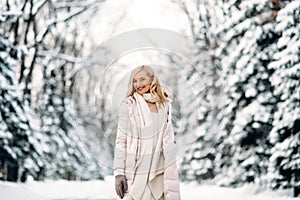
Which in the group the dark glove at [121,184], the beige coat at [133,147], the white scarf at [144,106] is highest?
the white scarf at [144,106]

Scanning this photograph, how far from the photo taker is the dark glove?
2.66 meters

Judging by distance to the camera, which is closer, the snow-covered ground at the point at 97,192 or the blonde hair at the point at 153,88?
the blonde hair at the point at 153,88

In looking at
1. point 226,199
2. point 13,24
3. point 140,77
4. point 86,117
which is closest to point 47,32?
point 13,24

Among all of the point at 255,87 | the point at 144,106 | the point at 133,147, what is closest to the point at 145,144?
the point at 133,147

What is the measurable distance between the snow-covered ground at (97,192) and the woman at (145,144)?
77 centimetres

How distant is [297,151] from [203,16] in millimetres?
904

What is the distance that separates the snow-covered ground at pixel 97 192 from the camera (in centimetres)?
349

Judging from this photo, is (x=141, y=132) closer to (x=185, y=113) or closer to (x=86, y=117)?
(x=185, y=113)

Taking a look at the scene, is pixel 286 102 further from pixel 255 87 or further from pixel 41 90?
pixel 41 90

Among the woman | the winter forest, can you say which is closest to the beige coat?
the woman

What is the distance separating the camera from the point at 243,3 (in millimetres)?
3496

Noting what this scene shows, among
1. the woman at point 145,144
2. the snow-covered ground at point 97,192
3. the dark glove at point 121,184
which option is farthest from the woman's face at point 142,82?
the snow-covered ground at point 97,192

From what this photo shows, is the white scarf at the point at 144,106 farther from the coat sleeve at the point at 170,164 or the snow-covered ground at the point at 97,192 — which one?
the snow-covered ground at the point at 97,192

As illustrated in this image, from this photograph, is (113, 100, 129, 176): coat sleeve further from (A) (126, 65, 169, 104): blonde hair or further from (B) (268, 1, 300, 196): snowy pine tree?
(B) (268, 1, 300, 196): snowy pine tree
